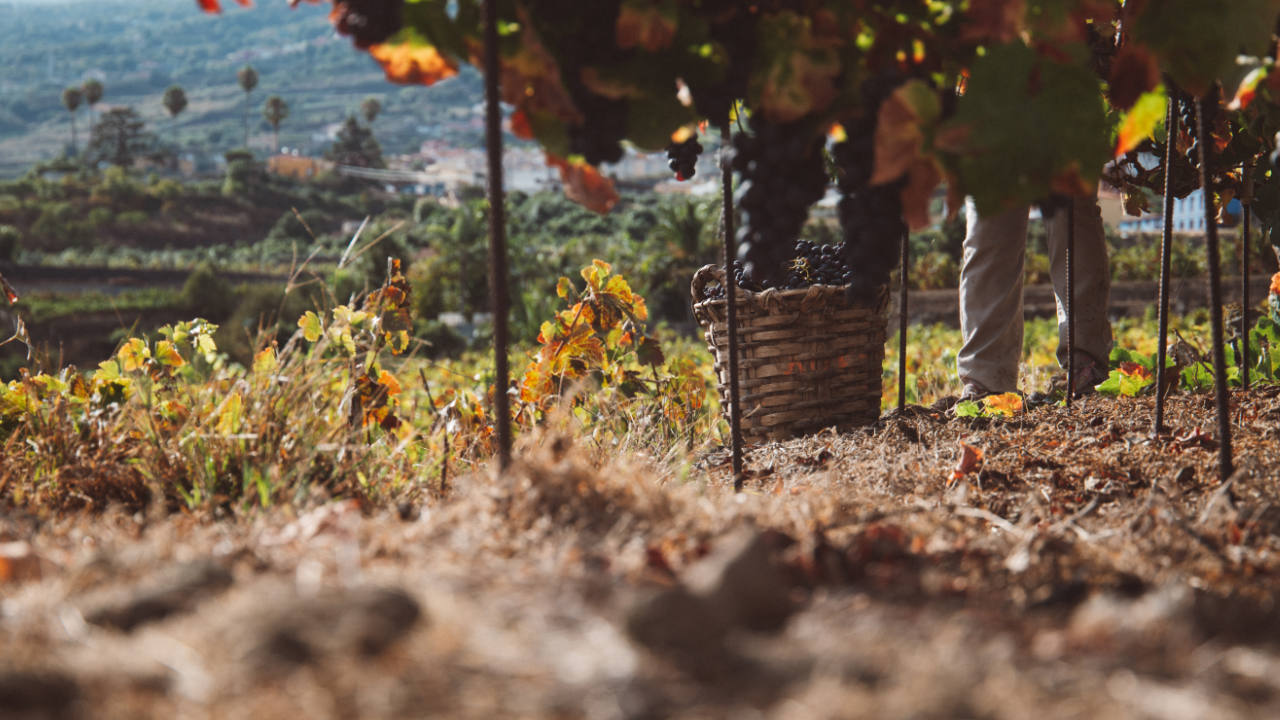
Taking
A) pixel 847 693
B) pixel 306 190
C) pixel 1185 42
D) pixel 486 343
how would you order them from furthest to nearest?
pixel 306 190, pixel 486 343, pixel 1185 42, pixel 847 693

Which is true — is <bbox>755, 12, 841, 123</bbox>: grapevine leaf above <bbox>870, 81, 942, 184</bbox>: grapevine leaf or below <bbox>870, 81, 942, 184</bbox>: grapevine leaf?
above

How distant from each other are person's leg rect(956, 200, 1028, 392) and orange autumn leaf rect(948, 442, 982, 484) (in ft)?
3.74

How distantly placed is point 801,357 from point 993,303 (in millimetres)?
722

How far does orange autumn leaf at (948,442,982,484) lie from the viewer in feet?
5.44

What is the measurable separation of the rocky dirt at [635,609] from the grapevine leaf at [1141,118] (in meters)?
0.49

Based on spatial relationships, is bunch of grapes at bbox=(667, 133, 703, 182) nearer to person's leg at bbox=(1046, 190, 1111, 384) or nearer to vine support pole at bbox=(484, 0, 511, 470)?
vine support pole at bbox=(484, 0, 511, 470)

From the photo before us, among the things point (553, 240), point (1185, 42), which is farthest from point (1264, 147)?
point (553, 240)

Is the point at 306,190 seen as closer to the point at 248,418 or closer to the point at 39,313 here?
the point at 39,313

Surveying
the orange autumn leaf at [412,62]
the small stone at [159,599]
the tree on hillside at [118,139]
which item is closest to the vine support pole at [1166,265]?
the orange autumn leaf at [412,62]

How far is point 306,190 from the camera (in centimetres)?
4403

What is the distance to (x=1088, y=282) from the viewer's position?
290 centimetres

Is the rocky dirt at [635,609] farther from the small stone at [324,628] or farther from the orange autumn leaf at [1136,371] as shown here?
the orange autumn leaf at [1136,371]

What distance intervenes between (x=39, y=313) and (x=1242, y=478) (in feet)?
71.0

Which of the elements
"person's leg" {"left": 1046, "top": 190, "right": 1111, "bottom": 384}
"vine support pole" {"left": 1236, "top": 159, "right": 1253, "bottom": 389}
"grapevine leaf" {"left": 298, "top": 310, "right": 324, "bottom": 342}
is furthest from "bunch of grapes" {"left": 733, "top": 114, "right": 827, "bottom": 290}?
"person's leg" {"left": 1046, "top": 190, "right": 1111, "bottom": 384}
